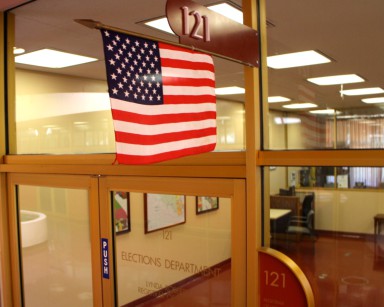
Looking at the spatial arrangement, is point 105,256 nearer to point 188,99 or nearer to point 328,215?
point 188,99

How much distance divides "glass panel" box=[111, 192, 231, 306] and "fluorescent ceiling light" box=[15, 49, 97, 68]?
5.90 feet

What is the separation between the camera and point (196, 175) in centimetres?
246

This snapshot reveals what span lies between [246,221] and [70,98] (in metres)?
2.64

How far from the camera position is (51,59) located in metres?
4.22

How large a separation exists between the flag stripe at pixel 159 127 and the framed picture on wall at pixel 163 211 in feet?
2.34

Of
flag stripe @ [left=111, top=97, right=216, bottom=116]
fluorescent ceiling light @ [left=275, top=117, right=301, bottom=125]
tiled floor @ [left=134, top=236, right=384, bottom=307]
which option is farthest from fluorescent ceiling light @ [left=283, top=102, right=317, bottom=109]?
tiled floor @ [left=134, top=236, right=384, bottom=307]

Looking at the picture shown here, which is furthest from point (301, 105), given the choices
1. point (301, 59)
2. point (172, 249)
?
point (172, 249)

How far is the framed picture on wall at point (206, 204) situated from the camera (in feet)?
8.10

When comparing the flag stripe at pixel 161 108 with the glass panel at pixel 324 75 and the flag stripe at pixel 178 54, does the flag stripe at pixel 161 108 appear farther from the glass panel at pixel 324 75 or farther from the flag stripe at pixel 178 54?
the glass panel at pixel 324 75

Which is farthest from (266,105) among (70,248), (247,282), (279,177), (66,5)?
(70,248)

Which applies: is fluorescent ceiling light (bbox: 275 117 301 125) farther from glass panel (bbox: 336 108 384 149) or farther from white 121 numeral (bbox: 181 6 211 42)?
white 121 numeral (bbox: 181 6 211 42)

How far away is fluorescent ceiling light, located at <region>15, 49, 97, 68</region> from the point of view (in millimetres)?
3971

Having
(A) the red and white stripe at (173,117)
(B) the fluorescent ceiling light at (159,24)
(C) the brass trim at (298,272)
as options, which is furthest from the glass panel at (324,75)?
(B) the fluorescent ceiling light at (159,24)

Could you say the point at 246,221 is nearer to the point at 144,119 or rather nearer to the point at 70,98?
the point at 144,119
